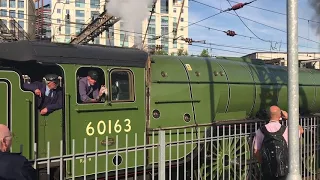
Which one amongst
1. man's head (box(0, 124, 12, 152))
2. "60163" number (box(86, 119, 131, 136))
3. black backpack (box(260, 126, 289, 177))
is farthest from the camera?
"60163" number (box(86, 119, 131, 136))

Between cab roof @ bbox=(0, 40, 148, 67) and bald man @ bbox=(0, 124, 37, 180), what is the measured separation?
8.78ft

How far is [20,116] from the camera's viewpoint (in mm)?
5414

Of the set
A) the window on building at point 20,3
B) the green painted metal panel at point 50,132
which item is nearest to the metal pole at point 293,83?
the green painted metal panel at point 50,132

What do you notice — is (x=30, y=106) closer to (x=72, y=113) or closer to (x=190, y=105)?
(x=72, y=113)

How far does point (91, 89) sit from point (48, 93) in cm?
72

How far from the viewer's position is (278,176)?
5.18m

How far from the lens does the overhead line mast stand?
72.6ft

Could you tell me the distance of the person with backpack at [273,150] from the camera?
5164mm

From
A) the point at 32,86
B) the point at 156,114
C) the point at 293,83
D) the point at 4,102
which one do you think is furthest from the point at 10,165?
the point at 156,114

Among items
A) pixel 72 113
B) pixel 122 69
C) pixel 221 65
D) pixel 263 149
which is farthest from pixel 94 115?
pixel 221 65

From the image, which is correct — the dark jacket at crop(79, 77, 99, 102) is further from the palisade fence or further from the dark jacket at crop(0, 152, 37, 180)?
the dark jacket at crop(0, 152, 37, 180)

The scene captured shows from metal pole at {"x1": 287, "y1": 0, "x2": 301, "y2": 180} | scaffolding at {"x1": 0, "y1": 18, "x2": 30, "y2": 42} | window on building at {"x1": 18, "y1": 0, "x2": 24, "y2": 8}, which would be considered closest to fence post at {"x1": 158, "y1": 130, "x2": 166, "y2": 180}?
metal pole at {"x1": 287, "y1": 0, "x2": 301, "y2": 180}

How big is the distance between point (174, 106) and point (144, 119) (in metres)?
0.82

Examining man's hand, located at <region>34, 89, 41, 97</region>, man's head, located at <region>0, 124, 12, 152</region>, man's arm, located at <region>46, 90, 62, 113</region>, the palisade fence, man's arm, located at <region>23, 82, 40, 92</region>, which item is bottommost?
the palisade fence
